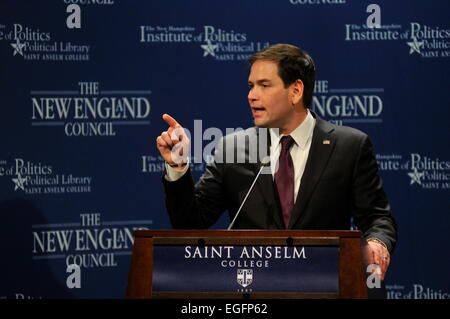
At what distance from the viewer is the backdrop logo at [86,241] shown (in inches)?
189

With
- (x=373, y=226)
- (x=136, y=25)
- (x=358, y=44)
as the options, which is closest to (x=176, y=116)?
(x=136, y=25)

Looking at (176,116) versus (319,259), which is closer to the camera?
(319,259)

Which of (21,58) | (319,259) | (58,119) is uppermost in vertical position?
(21,58)

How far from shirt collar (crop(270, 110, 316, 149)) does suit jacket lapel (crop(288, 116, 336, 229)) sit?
0.09 ft

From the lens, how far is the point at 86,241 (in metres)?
4.84

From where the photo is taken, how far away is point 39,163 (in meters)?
4.82

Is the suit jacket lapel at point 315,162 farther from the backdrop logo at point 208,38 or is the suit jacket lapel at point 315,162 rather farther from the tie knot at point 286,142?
the backdrop logo at point 208,38

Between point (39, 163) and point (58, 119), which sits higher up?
point (58, 119)

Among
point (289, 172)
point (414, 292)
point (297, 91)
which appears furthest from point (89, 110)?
point (414, 292)

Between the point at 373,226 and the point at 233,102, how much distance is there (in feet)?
6.68

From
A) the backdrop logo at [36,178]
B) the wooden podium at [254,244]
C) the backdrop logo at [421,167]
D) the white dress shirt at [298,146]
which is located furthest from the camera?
the backdrop logo at [421,167]

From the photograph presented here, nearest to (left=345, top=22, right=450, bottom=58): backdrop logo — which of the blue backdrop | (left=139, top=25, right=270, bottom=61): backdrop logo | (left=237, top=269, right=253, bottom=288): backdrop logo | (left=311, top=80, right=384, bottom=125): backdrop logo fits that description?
the blue backdrop

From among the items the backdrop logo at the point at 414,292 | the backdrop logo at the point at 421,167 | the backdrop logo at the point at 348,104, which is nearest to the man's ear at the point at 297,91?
the backdrop logo at the point at 348,104
